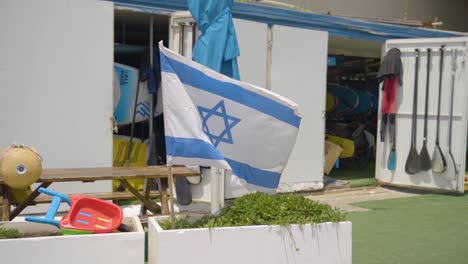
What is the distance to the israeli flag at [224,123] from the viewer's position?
3.79 m

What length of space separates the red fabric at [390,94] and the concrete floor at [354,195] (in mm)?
1293

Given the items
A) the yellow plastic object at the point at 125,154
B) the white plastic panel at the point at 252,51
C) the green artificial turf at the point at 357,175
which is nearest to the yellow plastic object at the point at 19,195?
the yellow plastic object at the point at 125,154

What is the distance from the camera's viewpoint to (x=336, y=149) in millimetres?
9609

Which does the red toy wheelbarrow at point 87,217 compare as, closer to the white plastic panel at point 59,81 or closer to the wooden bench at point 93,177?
the wooden bench at point 93,177

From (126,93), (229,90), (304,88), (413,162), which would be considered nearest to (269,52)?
(304,88)

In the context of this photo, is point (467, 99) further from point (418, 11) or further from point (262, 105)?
point (418, 11)

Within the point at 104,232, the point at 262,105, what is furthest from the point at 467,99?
the point at 104,232

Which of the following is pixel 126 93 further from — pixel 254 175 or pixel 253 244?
pixel 253 244

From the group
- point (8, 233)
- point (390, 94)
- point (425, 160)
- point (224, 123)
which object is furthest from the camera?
point (390, 94)

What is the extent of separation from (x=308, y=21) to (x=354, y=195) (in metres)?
2.74

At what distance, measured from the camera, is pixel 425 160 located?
8.36 metres

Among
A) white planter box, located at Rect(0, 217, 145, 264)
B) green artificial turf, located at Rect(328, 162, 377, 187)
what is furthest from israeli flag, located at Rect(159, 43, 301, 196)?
green artificial turf, located at Rect(328, 162, 377, 187)

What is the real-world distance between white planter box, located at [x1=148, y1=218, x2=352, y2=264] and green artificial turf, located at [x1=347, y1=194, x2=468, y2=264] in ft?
3.68

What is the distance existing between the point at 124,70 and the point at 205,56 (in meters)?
2.74
